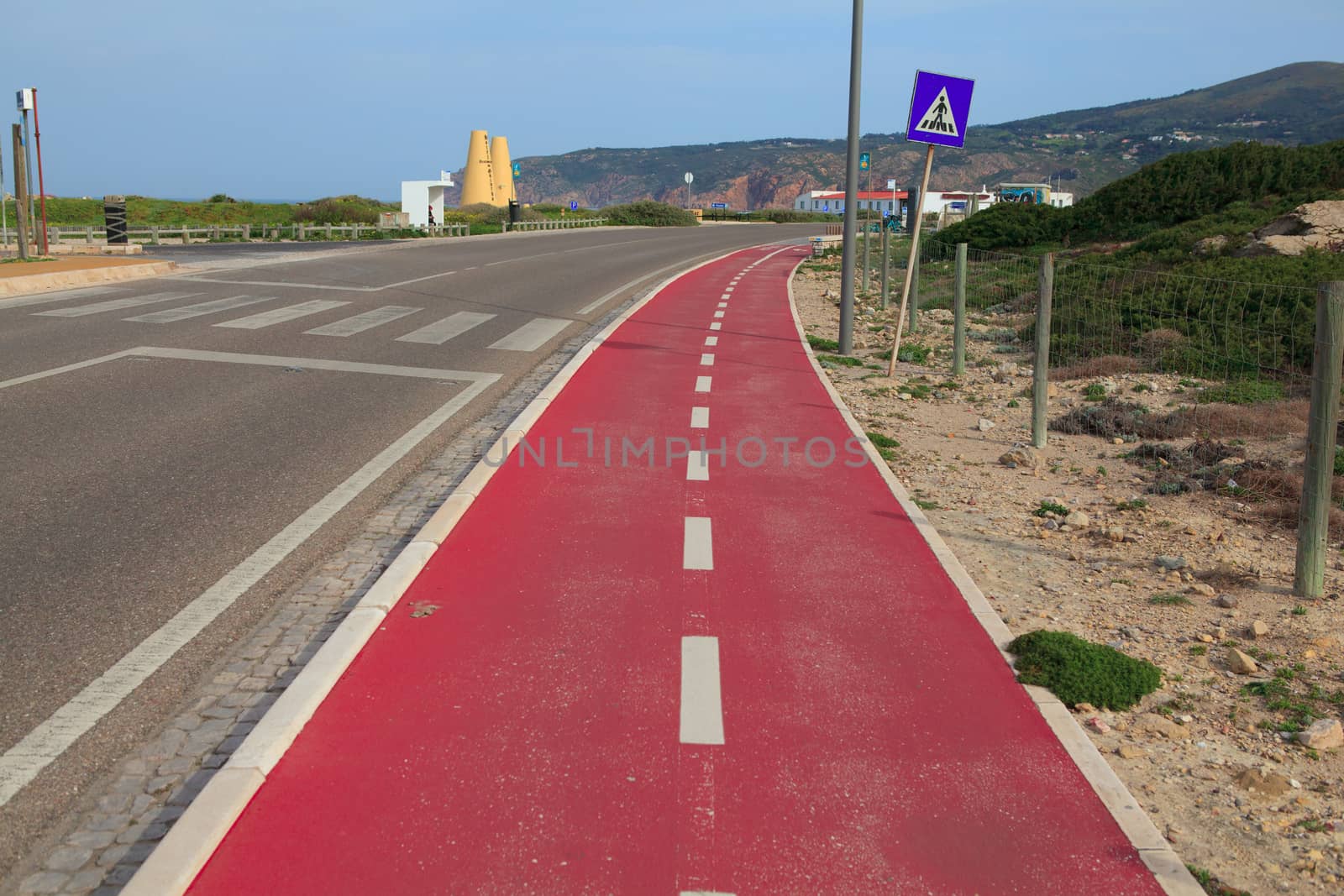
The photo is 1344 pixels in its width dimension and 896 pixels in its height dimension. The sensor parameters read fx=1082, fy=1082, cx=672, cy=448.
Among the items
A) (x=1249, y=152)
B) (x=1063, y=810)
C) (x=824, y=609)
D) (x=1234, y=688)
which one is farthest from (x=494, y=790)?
(x=1249, y=152)

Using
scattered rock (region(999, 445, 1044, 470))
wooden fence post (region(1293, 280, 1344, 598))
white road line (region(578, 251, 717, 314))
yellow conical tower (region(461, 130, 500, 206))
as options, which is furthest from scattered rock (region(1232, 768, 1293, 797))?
yellow conical tower (region(461, 130, 500, 206))

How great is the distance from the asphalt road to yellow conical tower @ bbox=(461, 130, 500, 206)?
6315 centimetres

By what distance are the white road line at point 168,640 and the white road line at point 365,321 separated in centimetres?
609

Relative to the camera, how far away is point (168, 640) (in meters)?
4.75

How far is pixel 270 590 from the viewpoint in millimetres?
5387

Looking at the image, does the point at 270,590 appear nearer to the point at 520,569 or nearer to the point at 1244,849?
the point at 520,569

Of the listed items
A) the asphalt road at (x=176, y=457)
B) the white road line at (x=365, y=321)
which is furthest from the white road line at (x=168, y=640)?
the white road line at (x=365, y=321)

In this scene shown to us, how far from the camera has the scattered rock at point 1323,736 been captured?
13.7ft

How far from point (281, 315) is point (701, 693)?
1342 cm

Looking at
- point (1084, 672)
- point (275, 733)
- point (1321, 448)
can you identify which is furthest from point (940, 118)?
point (275, 733)

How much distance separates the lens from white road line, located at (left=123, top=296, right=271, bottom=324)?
49.9ft

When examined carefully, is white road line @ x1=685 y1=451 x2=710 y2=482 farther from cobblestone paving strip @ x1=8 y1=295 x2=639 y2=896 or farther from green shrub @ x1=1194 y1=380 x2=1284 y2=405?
green shrub @ x1=1194 y1=380 x2=1284 y2=405

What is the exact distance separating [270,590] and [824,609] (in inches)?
109

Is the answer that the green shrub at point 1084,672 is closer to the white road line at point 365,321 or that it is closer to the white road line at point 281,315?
the white road line at point 365,321
